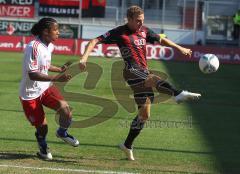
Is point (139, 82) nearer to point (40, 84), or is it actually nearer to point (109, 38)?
point (109, 38)

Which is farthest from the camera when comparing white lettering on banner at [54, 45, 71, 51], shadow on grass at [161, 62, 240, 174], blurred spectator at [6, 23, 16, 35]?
blurred spectator at [6, 23, 16, 35]

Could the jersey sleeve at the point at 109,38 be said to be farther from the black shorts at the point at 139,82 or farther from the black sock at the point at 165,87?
the black sock at the point at 165,87

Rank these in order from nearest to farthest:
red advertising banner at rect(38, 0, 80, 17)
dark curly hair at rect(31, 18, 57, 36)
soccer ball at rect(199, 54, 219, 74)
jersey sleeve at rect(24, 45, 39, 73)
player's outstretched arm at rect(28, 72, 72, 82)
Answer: player's outstretched arm at rect(28, 72, 72, 82)
jersey sleeve at rect(24, 45, 39, 73)
dark curly hair at rect(31, 18, 57, 36)
soccer ball at rect(199, 54, 219, 74)
red advertising banner at rect(38, 0, 80, 17)

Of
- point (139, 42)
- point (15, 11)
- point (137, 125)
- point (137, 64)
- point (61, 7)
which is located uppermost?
point (139, 42)

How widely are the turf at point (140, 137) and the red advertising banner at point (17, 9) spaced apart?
22.2 meters

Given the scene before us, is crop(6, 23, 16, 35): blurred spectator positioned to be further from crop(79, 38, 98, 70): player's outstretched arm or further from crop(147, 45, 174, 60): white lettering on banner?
crop(79, 38, 98, 70): player's outstretched arm

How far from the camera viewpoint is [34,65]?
8.48 metres

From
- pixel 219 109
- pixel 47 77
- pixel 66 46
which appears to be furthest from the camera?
pixel 66 46

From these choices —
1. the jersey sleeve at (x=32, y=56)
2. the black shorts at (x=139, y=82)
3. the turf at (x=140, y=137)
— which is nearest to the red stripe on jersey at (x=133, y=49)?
the black shorts at (x=139, y=82)

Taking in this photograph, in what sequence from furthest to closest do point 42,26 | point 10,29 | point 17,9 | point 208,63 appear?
point 17,9, point 10,29, point 208,63, point 42,26

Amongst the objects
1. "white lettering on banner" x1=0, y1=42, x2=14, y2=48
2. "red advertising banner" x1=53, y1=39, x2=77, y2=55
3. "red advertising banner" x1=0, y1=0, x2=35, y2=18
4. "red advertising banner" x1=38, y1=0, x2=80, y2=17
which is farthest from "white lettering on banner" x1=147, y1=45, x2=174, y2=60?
"red advertising banner" x1=0, y1=0, x2=35, y2=18

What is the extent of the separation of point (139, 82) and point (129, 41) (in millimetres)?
611

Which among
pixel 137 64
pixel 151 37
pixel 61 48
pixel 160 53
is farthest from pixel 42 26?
pixel 61 48

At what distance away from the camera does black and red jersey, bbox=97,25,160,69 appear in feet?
29.0
